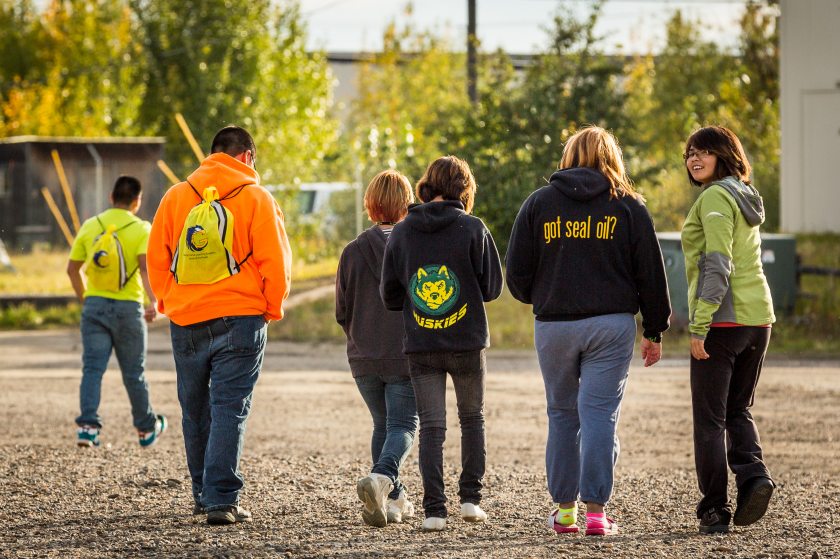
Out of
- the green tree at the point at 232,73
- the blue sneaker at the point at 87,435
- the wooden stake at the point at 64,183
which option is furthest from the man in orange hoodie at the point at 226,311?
the green tree at the point at 232,73

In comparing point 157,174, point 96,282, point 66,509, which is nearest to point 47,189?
point 157,174

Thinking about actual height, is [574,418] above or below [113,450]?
above

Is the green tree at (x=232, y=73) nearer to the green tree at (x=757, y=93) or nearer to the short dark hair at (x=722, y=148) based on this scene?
the green tree at (x=757, y=93)

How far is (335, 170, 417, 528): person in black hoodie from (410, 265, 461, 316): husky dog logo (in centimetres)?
40

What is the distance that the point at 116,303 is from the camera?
8727mm

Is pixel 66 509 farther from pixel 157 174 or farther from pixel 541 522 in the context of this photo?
pixel 157 174

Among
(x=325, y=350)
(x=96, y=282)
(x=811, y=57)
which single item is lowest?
(x=325, y=350)

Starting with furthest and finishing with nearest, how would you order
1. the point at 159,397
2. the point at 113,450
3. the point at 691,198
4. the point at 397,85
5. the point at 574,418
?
1. the point at 397,85
2. the point at 691,198
3. the point at 159,397
4. the point at 113,450
5. the point at 574,418

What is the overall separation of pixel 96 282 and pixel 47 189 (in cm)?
1945

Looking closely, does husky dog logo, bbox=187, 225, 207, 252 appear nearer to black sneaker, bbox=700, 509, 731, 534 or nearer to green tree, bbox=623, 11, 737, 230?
black sneaker, bbox=700, 509, 731, 534

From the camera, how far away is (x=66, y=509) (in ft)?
21.3

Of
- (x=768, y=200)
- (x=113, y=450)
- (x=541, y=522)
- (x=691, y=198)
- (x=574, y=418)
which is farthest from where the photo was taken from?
(x=768, y=200)

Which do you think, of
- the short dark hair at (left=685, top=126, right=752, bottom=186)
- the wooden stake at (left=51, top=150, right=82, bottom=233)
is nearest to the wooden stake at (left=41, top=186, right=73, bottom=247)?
the wooden stake at (left=51, top=150, right=82, bottom=233)

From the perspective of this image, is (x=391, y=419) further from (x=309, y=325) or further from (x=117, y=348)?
(x=309, y=325)
